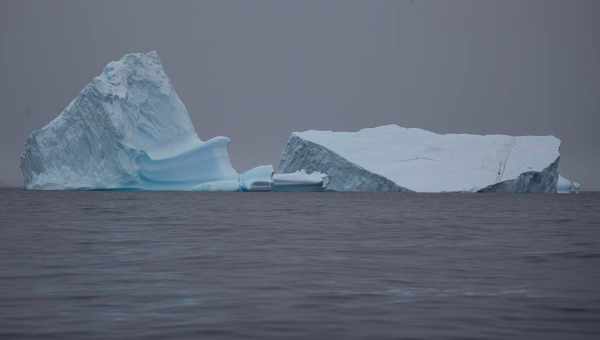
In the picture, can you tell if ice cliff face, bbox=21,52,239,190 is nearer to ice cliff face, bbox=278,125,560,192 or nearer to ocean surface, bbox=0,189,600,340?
ice cliff face, bbox=278,125,560,192

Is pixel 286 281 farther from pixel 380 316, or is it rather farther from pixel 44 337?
pixel 44 337

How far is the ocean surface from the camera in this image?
5102 mm

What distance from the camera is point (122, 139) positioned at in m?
28.4

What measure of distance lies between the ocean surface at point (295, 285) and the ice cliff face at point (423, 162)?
62.5ft

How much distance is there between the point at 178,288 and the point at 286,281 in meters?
0.95

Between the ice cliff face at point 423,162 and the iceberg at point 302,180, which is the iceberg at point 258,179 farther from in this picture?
the ice cliff face at point 423,162

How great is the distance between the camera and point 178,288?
669cm

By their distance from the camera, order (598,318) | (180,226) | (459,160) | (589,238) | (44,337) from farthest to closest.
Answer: (459,160) → (180,226) → (589,238) → (598,318) → (44,337)

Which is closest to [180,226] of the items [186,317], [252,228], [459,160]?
[252,228]

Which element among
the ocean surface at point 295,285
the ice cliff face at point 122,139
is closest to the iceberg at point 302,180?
the ice cliff face at point 122,139

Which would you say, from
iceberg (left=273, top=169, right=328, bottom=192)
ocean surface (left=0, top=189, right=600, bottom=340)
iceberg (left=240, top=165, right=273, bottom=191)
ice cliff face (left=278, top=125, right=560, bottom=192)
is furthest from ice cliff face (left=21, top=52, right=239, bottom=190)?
ocean surface (left=0, top=189, right=600, bottom=340)

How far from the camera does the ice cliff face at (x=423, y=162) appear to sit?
3207 centimetres

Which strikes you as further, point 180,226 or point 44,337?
point 180,226

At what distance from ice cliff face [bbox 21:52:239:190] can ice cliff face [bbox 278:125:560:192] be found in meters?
4.20
